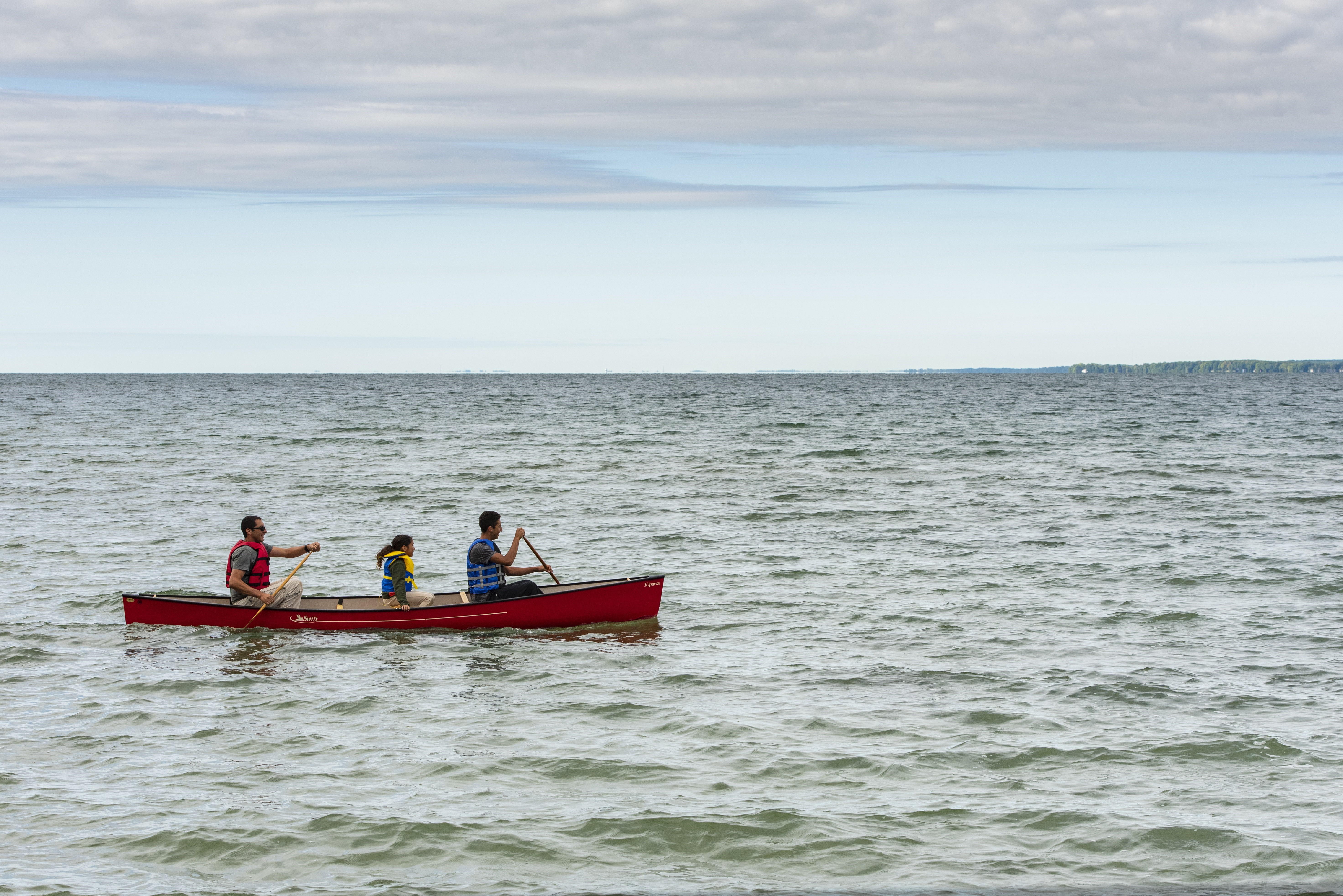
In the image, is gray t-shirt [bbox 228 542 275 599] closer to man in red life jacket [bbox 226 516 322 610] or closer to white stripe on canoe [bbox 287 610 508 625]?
man in red life jacket [bbox 226 516 322 610]

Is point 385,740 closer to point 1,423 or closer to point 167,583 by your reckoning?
point 167,583

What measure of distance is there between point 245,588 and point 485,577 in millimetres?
3197

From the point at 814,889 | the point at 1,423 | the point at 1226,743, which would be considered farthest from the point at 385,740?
the point at 1,423

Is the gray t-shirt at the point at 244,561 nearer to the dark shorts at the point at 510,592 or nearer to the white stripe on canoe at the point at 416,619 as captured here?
the white stripe on canoe at the point at 416,619

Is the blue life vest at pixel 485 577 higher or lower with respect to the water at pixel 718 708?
higher

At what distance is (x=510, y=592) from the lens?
52.7ft

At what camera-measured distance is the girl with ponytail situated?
15.8 meters

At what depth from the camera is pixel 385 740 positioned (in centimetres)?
1092

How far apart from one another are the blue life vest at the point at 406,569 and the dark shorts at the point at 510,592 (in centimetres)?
85

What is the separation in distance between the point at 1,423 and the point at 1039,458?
5581cm

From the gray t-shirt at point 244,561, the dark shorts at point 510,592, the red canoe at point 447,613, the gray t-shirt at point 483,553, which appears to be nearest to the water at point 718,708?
the red canoe at point 447,613

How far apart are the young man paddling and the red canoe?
0.17 metres

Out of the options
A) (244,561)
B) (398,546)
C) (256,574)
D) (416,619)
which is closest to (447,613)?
(416,619)

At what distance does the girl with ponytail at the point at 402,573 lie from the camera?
15.8 metres
